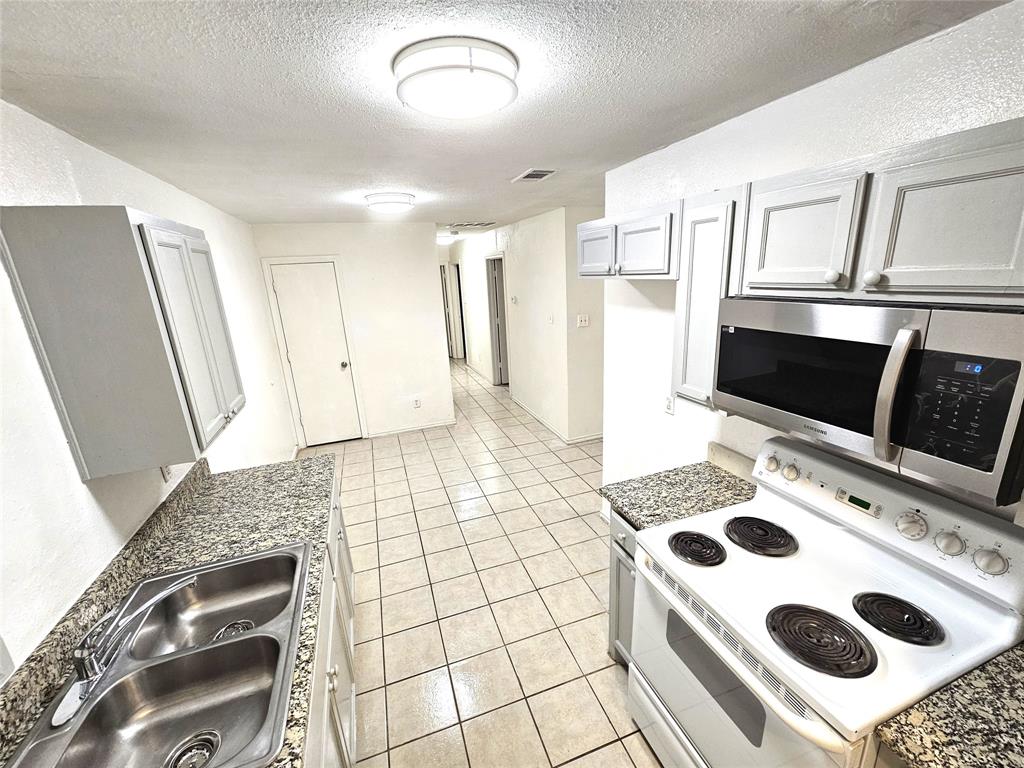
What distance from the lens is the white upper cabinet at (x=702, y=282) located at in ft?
4.57

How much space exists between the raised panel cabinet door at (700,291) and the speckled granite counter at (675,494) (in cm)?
45

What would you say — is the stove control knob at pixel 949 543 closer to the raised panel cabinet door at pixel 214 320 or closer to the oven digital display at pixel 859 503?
the oven digital display at pixel 859 503

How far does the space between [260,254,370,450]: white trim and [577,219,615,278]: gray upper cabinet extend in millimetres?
3101

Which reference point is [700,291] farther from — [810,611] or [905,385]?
[810,611]

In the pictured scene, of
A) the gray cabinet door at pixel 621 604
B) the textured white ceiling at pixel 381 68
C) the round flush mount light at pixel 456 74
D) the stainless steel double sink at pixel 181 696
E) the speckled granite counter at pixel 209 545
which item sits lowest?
the gray cabinet door at pixel 621 604

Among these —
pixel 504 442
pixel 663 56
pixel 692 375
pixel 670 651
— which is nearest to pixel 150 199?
pixel 663 56

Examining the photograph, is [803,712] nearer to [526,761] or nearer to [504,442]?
[526,761]

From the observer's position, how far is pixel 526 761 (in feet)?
5.49

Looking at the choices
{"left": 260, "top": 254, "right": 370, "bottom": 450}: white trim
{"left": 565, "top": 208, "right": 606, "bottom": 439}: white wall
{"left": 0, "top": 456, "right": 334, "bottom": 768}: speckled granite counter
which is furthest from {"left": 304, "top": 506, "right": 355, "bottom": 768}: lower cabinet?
{"left": 260, "top": 254, "right": 370, "bottom": 450}: white trim

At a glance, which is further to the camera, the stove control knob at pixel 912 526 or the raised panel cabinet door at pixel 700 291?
the raised panel cabinet door at pixel 700 291

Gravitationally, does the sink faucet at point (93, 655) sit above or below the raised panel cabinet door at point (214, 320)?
below

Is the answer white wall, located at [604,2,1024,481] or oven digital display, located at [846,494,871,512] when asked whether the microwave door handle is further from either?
white wall, located at [604,2,1024,481]

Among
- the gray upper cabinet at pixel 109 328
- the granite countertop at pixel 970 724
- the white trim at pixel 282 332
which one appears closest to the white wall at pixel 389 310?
the white trim at pixel 282 332

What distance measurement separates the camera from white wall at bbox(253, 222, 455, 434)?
14.1ft
